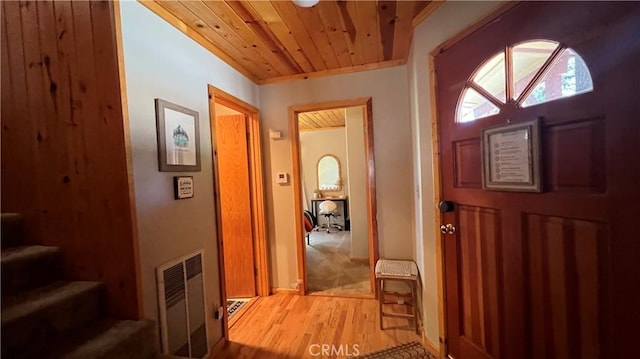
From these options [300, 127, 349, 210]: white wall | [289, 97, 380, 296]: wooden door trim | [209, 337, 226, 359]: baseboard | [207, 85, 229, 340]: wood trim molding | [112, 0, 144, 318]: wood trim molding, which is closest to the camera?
[112, 0, 144, 318]: wood trim molding

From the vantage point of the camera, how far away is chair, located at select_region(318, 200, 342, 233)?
568 centimetres

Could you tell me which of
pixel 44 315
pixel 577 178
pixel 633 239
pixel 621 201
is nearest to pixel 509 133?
pixel 577 178

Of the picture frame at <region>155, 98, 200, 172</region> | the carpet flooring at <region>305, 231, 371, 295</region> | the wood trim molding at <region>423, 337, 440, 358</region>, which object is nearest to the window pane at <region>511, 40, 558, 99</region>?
the wood trim molding at <region>423, 337, 440, 358</region>

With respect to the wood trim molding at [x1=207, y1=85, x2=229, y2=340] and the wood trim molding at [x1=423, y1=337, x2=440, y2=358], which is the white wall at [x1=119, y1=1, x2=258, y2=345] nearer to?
the wood trim molding at [x1=207, y1=85, x2=229, y2=340]

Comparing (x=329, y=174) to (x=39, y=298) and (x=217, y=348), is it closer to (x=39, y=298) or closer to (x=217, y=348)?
(x=217, y=348)

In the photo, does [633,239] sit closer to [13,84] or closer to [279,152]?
[279,152]

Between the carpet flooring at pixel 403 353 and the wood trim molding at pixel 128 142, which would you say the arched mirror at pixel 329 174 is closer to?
the carpet flooring at pixel 403 353

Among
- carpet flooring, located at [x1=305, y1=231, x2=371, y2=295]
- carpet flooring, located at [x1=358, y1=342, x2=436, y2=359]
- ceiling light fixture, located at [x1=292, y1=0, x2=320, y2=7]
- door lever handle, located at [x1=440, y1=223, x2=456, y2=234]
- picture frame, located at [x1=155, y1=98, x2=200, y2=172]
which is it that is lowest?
carpet flooring, located at [x1=305, y1=231, x2=371, y2=295]

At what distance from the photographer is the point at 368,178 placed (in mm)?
2541

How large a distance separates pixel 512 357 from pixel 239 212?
2421 mm

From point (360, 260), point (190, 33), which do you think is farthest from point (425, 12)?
point (360, 260)

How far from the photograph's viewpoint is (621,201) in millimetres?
826

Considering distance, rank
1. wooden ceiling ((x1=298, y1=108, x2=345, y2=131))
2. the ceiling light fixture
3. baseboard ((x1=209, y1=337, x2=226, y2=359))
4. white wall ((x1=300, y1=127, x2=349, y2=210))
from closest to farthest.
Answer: the ceiling light fixture, baseboard ((x1=209, y1=337, x2=226, y2=359)), wooden ceiling ((x1=298, y1=108, x2=345, y2=131)), white wall ((x1=300, y1=127, x2=349, y2=210))

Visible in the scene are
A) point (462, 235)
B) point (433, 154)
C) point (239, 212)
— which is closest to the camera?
point (462, 235)
